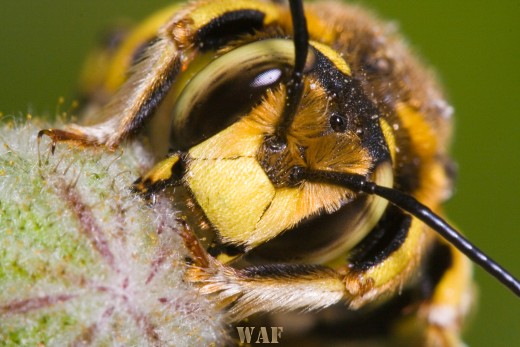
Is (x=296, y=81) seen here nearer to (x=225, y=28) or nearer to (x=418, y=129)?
(x=225, y=28)

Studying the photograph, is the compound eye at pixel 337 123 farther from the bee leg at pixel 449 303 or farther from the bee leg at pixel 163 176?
the bee leg at pixel 449 303

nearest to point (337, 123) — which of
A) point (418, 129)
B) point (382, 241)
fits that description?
point (382, 241)

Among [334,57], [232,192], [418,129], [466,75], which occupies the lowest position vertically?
[232,192]

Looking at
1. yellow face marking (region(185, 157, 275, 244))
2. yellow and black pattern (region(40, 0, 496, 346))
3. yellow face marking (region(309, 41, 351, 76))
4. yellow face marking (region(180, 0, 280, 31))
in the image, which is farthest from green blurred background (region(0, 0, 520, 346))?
yellow face marking (region(185, 157, 275, 244))

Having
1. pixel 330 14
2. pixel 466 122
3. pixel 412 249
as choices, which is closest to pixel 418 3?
pixel 466 122

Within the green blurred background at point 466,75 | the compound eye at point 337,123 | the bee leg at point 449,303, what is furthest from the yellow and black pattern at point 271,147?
the green blurred background at point 466,75

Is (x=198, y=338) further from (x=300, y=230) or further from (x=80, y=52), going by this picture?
(x=80, y=52)
